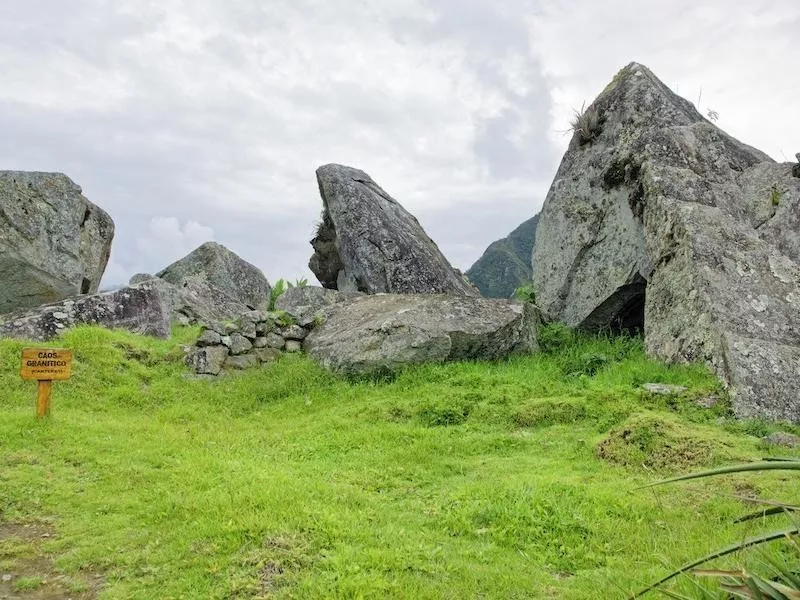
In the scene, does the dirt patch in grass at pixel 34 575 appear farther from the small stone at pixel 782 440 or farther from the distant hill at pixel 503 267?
the distant hill at pixel 503 267

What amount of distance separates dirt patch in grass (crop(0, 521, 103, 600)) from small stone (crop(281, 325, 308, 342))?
916 centimetres

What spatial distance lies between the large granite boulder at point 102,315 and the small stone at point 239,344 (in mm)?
3445

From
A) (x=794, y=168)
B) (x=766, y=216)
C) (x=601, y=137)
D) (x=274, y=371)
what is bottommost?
(x=274, y=371)

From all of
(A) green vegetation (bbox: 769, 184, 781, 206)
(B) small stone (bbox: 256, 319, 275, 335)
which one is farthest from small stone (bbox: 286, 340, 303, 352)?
(A) green vegetation (bbox: 769, 184, 781, 206)

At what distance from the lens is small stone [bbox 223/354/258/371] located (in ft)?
50.2

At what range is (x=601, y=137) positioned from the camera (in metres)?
18.7

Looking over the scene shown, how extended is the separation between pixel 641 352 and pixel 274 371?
310 inches

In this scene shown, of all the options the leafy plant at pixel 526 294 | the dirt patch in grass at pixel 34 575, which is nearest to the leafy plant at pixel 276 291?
the leafy plant at pixel 526 294

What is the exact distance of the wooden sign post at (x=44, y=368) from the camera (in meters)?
11.1

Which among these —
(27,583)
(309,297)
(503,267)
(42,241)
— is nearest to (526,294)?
(309,297)

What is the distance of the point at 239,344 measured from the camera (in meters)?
15.6

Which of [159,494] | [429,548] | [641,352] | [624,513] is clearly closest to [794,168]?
[641,352]

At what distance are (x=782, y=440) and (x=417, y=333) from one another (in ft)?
23.5

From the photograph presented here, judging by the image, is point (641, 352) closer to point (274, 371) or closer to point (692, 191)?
point (692, 191)
